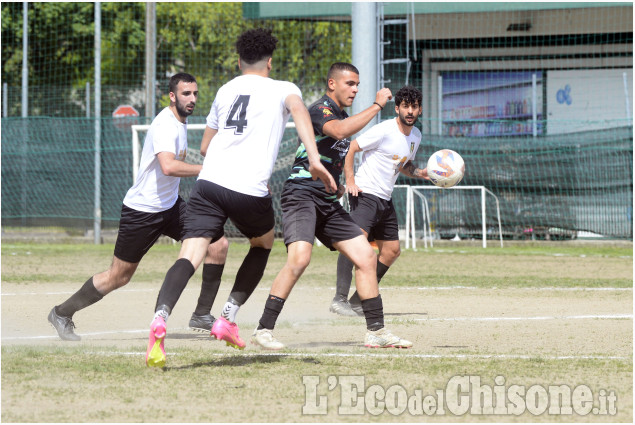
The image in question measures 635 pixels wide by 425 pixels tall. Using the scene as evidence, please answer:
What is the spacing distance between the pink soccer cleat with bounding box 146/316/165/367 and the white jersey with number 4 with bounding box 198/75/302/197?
1005 millimetres

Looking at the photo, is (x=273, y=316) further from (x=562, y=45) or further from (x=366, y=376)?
(x=562, y=45)

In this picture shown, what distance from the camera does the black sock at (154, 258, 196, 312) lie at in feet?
19.3

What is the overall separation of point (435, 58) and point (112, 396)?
2185cm

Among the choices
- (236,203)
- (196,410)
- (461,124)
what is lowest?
(196,410)

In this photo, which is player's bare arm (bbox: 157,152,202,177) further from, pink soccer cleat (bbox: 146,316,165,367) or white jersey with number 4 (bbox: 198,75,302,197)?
pink soccer cleat (bbox: 146,316,165,367)

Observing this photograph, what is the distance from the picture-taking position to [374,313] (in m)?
6.84

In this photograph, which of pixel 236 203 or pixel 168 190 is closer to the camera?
pixel 236 203

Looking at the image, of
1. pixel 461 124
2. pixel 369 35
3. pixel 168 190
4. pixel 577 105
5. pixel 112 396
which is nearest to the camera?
pixel 112 396

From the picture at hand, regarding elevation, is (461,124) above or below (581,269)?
above

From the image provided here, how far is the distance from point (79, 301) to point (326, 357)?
2.18 meters

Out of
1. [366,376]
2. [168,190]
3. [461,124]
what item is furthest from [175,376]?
[461,124]

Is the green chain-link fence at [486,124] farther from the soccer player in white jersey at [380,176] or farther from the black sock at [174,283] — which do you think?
the black sock at [174,283]

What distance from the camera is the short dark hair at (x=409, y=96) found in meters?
8.38

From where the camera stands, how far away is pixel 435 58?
85.1 ft
